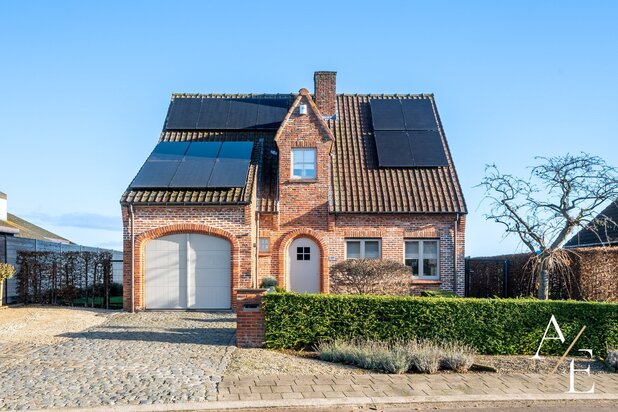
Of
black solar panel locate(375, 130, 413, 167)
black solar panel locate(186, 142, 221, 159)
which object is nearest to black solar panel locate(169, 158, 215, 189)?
black solar panel locate(186, 142, 221, 159)

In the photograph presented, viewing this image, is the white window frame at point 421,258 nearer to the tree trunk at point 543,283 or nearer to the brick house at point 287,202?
the brick house at point 287,202

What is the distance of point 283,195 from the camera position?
21.6 meters

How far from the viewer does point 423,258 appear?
21547 millimetres

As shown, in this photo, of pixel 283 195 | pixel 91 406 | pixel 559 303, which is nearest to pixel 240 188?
pixel 283 195

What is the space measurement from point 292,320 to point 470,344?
3761 millimetres

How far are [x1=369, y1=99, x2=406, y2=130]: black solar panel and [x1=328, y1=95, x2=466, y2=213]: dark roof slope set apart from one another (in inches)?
17.9

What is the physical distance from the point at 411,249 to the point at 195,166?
803 cm

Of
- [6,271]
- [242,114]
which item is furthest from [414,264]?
[6,271]

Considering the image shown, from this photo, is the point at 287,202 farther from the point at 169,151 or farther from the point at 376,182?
the point at 169,151

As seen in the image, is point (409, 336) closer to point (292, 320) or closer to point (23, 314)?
point (292, 320)

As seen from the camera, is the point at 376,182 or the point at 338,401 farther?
the point at 376,182

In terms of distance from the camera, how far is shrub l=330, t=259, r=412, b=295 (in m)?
17.2

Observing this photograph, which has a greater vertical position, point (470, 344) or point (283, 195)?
point (283, 195)

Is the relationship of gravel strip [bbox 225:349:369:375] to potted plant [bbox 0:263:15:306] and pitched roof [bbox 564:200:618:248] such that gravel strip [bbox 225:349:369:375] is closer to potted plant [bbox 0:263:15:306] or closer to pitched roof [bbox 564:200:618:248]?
potted plant [bbox 0:263:15:306]
